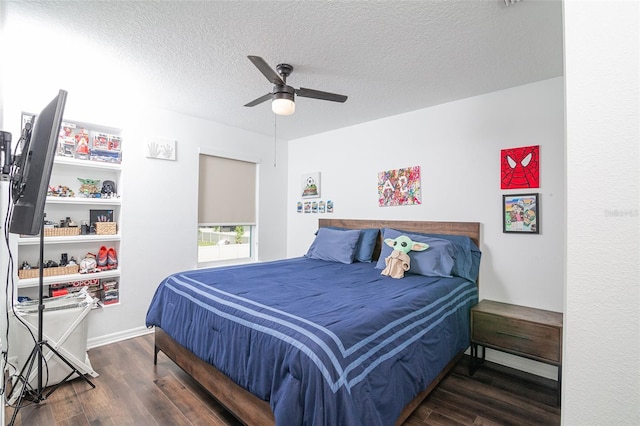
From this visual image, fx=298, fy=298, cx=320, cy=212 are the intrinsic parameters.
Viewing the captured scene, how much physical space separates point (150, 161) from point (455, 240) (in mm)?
3410

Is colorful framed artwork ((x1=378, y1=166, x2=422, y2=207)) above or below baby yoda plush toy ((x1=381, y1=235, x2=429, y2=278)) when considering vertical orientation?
above

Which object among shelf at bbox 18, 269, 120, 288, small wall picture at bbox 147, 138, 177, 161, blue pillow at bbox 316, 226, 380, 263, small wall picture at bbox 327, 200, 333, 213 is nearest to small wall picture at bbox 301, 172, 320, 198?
small wall picture at bbox 327, 200, 333, 213

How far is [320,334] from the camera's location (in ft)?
4.65

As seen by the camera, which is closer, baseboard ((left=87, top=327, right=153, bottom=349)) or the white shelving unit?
the white shelving unit

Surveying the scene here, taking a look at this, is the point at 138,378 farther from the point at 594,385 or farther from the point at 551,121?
the point at 551,121

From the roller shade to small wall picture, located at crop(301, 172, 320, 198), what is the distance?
0.77 meters

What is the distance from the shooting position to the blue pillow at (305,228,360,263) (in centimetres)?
345

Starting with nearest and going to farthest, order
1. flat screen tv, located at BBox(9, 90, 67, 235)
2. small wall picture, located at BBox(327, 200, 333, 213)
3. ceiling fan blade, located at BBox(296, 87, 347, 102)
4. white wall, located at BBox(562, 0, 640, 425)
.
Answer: white wall, located at BBox(562, 0, 640, 425)
flat screen tv, located at BBox(9, 90, 67, 235)
ceiling fan blade, located at BBox(296, 87, 347, 102)
small wall picture, located at BBox(327, 200, 333, 213)

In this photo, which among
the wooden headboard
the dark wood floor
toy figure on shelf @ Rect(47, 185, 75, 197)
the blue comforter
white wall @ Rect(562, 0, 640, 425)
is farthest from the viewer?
the wooden headboard

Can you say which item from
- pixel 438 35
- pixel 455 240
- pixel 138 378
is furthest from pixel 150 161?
pixel 455 240

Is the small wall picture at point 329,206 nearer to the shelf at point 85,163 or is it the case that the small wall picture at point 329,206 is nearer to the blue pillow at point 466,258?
the blue pillow at point 466,258

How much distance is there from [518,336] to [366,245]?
1.66m

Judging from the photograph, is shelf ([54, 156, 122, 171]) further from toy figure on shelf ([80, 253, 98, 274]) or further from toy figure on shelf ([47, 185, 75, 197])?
toy figure on shelf ([80, 253, 98, 274])

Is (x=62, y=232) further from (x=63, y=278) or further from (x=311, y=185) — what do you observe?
(x=311, y=185)
